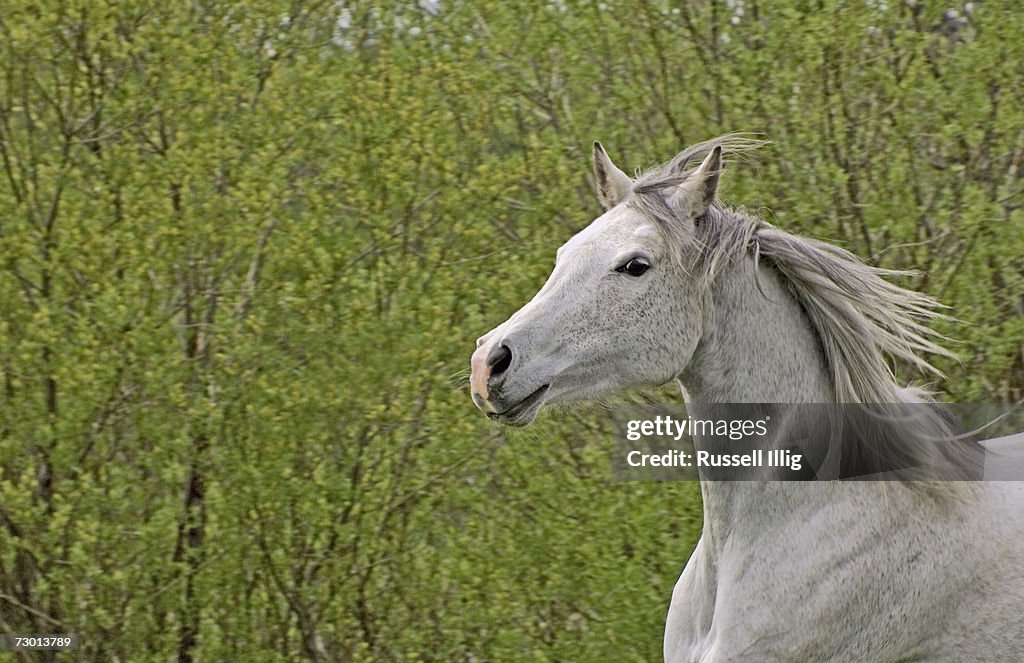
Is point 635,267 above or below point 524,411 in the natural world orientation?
above

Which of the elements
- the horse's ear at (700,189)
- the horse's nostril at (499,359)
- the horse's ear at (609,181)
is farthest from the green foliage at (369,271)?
the horse's nostril at (499,359)

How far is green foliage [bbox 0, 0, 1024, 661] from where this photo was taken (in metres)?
7.05

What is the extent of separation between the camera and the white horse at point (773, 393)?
3016mm

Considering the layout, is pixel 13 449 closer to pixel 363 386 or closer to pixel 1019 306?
pixel 363 386

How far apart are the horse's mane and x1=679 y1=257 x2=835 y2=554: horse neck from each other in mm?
54

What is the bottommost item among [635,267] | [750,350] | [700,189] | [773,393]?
[773,393]

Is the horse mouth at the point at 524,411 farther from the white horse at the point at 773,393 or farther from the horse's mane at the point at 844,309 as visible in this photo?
the horse's mane at the point at 844,309

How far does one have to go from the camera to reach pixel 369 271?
7.78 metres

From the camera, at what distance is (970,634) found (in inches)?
122

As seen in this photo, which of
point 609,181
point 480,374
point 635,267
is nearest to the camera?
point 480,374

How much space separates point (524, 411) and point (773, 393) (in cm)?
60

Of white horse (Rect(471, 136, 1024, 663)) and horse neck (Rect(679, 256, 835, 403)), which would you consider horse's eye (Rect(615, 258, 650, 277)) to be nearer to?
white horse (Rect(471, 136, 1024, 663))

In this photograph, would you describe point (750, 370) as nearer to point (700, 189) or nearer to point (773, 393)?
point (773, 393)

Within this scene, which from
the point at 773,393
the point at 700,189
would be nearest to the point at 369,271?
the point at 700,189
